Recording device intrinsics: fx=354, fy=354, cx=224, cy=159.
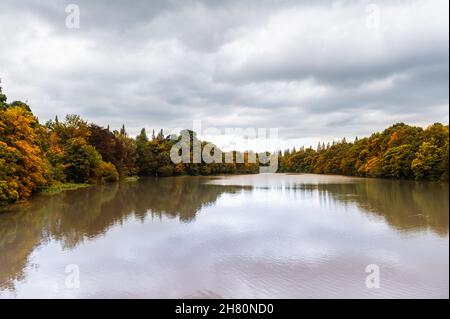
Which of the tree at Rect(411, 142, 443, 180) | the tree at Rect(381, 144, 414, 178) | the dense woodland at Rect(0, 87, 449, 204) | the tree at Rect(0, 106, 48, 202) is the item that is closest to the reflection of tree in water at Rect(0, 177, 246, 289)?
the tree at Rect(0, 106, 48, 202)

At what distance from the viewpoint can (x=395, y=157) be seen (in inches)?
1291

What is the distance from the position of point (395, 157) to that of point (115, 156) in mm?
30742

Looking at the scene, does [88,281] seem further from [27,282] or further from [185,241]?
[185,241]

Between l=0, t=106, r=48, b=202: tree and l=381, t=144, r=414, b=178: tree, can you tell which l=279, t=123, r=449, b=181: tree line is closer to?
l=381, t=144, r=414, b=178: tree

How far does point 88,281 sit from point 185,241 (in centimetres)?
372

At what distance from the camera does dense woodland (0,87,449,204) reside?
1705 cm

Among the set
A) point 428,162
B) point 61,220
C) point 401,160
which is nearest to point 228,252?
point 61,220

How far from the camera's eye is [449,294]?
19.0ft

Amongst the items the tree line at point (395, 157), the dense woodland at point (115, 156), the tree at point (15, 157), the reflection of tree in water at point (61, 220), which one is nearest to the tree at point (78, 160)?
the dense woodland at point (115, 156)

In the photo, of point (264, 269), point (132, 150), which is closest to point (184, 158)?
point (132, 150)

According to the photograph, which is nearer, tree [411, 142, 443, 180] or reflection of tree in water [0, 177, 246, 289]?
reflection of tree in water [0, 177, 246, 289]

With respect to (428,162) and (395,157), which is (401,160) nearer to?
(395,157)
